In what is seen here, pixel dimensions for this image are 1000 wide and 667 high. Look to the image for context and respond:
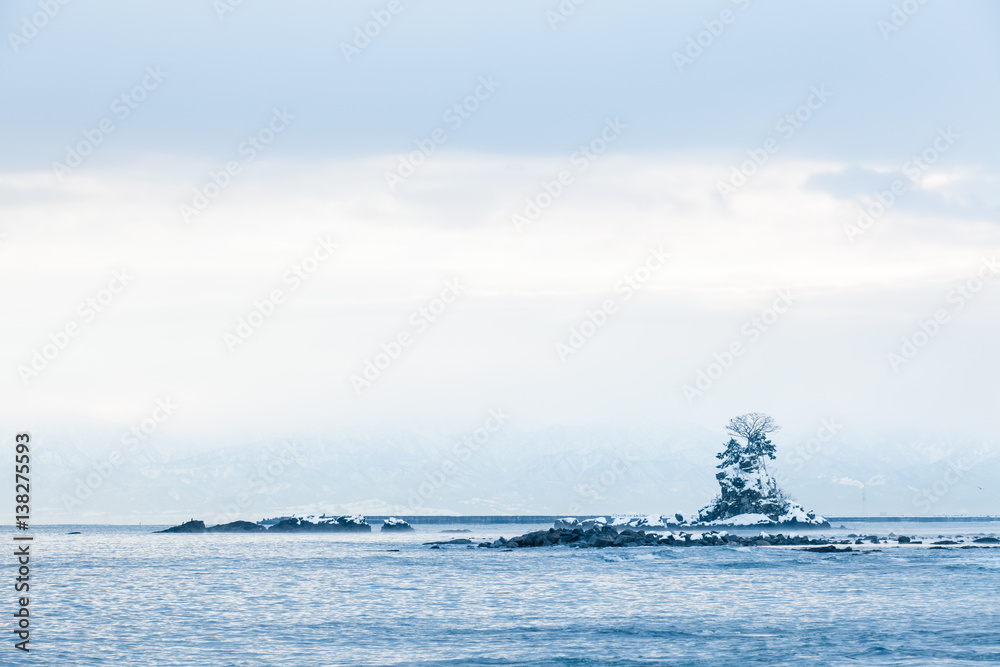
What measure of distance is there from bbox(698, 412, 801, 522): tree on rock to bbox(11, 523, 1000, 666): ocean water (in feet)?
191

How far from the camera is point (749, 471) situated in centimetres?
13675

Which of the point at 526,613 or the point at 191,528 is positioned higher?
the point at 191,528

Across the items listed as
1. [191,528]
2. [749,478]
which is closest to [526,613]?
[749,478]

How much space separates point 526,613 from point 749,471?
→ 320 ft

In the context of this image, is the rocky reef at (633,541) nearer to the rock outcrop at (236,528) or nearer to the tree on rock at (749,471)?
the tree on rock at (749,471)

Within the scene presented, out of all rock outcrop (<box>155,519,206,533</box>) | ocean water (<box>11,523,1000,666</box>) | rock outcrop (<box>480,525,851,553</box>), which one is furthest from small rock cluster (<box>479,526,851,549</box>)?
rock outcrop (<box>155,519,206,533</box>)

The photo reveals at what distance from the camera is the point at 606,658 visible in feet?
108

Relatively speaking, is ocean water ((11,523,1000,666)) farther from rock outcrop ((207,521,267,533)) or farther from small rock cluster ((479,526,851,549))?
rock outcrop ((207,521,267,533))

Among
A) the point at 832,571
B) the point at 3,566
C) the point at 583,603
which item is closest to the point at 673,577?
the point at 832,571

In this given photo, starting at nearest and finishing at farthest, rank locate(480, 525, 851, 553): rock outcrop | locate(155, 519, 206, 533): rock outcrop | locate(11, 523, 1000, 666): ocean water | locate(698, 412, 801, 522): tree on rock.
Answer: locate(11, 523, 1000, 666): ocean water < locate(480, 525, 851, 553): rock outcrop < locate(698, 412, 801, 522): tree on rock < locate(155, 519, 206, 533): rock outcrop

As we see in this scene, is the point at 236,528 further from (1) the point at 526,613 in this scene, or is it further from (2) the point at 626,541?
(1) the point at 526,613

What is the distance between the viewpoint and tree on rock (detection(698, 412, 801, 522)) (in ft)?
449

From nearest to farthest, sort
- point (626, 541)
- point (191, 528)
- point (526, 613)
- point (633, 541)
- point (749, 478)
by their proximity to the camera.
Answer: point (526, 613)
point (626, 541)
point (633, 541)
point (749, 478)
point (191, 528)

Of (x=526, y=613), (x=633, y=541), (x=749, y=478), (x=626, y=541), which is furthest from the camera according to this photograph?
(x=749, y=478)
